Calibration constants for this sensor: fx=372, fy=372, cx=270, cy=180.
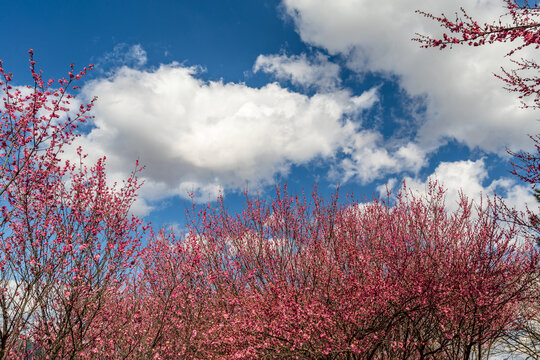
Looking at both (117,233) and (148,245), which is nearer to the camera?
(117,233)

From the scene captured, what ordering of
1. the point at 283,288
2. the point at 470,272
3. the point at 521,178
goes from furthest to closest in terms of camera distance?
the point at 283,288
the point at 470,272
the point at 521,178

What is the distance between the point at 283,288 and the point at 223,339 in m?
2.16

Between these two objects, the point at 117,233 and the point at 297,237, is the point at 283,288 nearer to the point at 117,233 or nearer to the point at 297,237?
the point at 297,237

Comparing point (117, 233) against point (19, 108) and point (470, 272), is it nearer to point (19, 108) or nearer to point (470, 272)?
point (19, 108)

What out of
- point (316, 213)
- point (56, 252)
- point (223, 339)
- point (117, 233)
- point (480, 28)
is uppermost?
point (316, 213)

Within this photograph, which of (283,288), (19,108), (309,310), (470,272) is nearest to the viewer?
(19,108)

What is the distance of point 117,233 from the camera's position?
24.2 ft

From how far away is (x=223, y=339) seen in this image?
10047mm

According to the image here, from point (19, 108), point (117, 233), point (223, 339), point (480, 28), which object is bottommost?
point (223, 339)

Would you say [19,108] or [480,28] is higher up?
[480,28]

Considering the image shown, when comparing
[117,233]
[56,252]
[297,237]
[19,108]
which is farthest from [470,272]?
[19,108]

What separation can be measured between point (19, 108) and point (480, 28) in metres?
6.79

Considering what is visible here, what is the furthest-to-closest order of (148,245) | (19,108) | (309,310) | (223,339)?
(148,245), (223,339), (309,310), (19,108)

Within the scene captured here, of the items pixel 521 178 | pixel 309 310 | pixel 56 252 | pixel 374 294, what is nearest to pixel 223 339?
pixel 309 310
